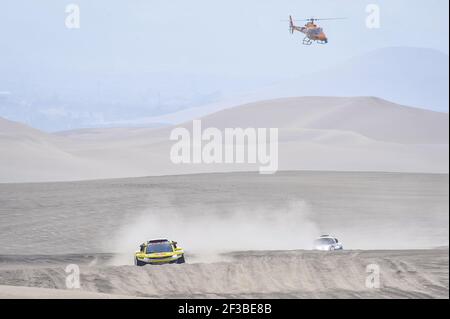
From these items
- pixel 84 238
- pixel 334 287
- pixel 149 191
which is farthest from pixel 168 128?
pixel 334 287

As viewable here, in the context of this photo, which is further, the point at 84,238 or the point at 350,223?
the point at 350,223

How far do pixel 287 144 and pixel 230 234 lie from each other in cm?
6695

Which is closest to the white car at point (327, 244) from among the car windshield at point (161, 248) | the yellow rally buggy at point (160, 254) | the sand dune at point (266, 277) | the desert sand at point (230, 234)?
the desert sand at point (230, 234)

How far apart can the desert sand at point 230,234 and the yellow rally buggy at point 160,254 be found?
330 mm

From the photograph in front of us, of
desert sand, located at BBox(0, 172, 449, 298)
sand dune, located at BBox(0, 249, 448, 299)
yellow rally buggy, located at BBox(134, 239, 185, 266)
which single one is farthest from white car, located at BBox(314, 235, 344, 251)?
yellow rally buggy, located at BBox(134, 239, 185, 266)

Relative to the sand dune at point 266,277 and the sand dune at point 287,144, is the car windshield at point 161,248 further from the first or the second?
the sand dune at point 287,144

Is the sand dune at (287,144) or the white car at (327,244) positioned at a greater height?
the sand dune at (287,144)

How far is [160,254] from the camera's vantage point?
3362cm

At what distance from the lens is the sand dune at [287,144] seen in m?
78.2

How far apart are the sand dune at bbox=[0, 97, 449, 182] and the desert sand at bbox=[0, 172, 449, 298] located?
6497mm

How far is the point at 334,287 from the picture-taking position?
116ft

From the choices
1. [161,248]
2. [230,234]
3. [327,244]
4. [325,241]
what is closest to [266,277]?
[161,248]
